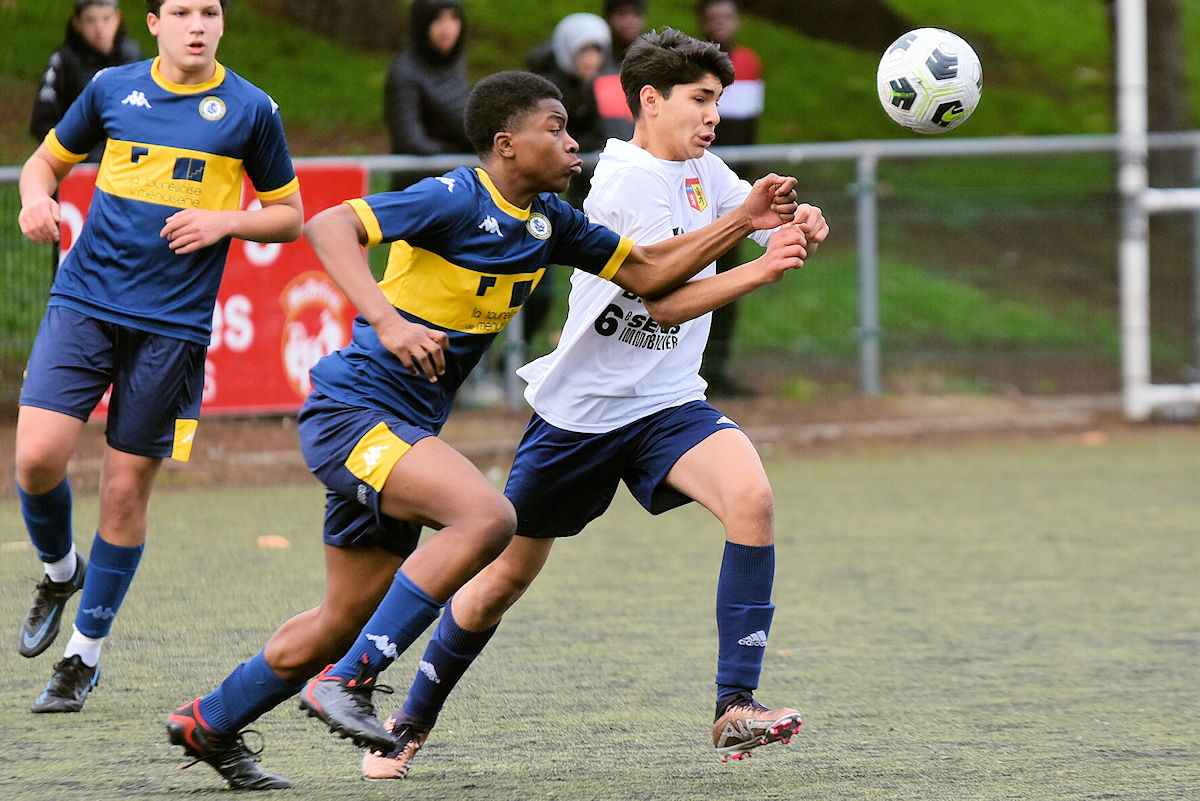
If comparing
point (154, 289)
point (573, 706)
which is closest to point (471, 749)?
point (573, 706)

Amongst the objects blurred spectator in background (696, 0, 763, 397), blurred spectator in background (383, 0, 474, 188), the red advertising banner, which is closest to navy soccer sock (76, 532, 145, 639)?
the red advertising banner

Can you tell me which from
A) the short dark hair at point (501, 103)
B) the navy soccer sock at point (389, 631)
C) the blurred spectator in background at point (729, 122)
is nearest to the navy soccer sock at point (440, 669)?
the navy soccer sock at point (389, 631)

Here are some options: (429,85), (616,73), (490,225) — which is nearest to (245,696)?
(490,225)

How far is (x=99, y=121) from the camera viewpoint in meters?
4.79

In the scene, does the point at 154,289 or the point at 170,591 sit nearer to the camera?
the point at 154,289

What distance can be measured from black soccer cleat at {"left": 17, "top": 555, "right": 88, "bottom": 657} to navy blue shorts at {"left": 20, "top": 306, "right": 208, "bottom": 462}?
1.87ft

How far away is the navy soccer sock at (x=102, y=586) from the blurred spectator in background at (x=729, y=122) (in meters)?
5.80

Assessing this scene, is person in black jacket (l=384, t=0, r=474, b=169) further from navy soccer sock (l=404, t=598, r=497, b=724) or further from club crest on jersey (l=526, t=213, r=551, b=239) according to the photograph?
navy soccer sock (l=404, t=598, r=497, b=724)

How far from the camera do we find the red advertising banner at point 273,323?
895 centimetres

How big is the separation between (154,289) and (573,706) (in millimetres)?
1657

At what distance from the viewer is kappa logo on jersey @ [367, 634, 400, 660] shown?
3688 mm

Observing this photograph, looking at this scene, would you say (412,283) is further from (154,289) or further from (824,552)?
(824,552)

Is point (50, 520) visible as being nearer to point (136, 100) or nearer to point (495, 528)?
point (136, 100)

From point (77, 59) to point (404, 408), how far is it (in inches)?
204
